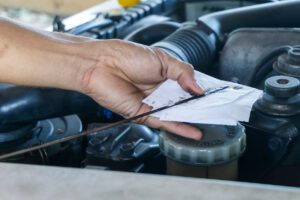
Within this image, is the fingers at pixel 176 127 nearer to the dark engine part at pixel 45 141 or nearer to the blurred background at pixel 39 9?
the dark engine part at pixel 45 141

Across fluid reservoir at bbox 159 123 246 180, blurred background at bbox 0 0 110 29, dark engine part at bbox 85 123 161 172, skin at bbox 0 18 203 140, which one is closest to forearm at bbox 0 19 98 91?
skin at bbox 0 18 203 140

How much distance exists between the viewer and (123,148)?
0.77 meters

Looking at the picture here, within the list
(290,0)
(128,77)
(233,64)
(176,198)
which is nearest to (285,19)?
(290,0)

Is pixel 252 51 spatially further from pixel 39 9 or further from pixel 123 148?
pixel 39 9

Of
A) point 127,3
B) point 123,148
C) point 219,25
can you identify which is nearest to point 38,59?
point 123,148

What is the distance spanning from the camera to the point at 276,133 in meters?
0.70

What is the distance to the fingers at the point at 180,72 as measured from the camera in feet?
2.56

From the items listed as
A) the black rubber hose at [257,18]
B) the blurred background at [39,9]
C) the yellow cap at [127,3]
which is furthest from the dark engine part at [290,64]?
the blurred background at [39,9]

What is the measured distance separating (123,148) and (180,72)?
152mm

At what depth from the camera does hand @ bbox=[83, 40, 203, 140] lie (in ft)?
2.74

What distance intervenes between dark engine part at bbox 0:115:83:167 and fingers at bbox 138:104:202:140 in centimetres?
14

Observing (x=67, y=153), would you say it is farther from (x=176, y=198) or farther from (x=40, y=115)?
(x=176, y=198)

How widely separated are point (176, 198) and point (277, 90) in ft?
0.83

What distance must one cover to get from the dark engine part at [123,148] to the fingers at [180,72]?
0.09 meters
